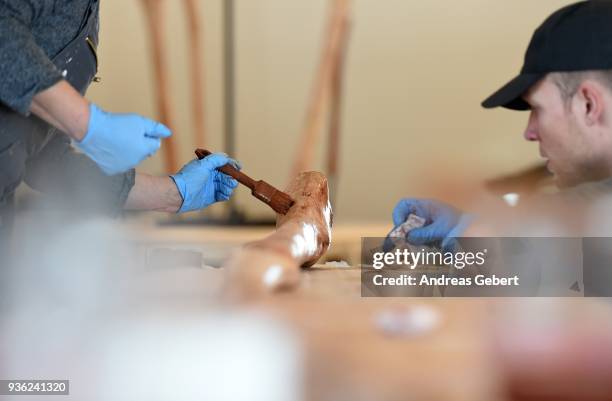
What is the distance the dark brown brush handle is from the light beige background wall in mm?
1705

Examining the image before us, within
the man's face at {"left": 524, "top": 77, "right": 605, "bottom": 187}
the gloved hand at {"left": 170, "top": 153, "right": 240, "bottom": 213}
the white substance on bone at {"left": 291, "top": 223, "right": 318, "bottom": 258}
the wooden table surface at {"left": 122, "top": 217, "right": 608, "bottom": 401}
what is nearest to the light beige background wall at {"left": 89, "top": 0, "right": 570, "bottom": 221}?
the gloved hand at {"left": 170, "top": 153, "right": 240, "bottom": 213}

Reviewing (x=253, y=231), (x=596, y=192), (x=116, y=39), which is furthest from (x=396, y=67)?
(x=596, y=192)

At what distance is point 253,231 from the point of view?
2.88 meters

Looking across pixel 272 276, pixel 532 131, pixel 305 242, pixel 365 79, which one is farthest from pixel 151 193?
pixel 365 79

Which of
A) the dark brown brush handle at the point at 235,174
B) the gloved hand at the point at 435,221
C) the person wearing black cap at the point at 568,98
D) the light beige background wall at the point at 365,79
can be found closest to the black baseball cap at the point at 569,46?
the person wearing black cap at the point at 568,98

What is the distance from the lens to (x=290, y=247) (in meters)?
1.13

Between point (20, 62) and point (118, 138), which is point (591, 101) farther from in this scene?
point (20, 62)

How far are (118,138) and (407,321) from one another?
20.8 inches

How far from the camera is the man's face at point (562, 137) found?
4.24 feet

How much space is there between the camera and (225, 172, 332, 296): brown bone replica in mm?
904

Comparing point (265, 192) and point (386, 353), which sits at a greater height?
point (265, 192)

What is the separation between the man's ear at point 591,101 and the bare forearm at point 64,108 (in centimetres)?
88

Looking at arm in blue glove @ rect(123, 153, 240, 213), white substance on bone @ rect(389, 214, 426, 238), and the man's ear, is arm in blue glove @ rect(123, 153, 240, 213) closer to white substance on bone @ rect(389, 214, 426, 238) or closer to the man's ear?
white substance on bone @ rect(389, 214, 426, 238)

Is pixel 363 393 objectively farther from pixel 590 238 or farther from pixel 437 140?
pixel 437 140
